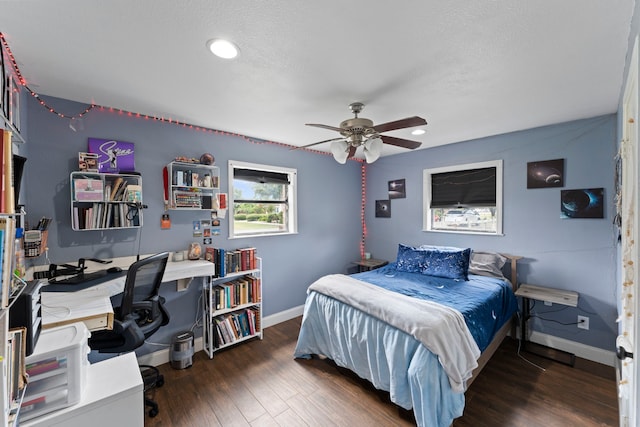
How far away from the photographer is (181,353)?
2.51m

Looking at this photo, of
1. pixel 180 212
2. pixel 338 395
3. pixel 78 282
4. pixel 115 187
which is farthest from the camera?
pixel 180 212

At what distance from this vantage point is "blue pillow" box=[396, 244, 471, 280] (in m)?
2.94

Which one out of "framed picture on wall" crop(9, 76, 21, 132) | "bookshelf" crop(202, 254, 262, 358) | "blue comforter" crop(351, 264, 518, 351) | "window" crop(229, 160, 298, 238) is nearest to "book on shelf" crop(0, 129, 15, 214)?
"framed picture on wall" crop(9, 76, 21, 132)

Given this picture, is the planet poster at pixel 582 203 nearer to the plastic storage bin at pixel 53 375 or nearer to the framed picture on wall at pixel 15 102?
the plastic storage bin at pixel 53 375

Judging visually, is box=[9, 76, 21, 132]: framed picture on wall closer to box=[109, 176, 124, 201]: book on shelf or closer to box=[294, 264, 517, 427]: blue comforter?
box=[109, 176, 124, 201]: book on shelf

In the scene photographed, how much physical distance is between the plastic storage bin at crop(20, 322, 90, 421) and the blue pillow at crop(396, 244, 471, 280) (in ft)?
9.97

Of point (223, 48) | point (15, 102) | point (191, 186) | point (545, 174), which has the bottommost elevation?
point (191, 186)

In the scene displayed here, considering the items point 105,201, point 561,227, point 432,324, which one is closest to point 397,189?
point 561,227

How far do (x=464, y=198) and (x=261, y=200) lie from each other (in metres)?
2.76

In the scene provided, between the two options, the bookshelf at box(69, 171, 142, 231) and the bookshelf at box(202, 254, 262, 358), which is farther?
the bookshelf at box(202, 254, 262, 358)

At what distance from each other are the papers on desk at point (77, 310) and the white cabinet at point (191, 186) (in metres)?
1.10

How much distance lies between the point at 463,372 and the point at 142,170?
10.4 ft

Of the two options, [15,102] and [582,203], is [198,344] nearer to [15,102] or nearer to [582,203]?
[15,102]

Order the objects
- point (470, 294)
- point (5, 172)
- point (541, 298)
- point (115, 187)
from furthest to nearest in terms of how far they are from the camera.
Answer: point (541, 298) → point (470, 294) → point (115, 187) → point (5, 172)
